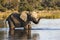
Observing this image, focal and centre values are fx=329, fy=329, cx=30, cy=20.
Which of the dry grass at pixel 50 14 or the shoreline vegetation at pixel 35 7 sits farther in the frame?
the shoreline vegetation at pixel 35 7

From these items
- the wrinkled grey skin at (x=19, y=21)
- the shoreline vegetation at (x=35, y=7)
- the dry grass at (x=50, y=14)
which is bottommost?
the dry grass at (x=50, y=14)

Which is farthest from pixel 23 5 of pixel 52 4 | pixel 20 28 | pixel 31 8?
pixel 20 28

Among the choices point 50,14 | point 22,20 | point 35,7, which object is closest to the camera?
point 22,20

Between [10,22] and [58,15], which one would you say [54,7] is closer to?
[58,15]

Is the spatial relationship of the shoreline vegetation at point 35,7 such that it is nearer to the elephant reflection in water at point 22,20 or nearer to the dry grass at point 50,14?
the dry grass at point 50,14

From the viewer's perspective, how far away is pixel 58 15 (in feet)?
71.5

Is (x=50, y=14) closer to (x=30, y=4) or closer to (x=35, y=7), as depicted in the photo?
(x=35, y=7)

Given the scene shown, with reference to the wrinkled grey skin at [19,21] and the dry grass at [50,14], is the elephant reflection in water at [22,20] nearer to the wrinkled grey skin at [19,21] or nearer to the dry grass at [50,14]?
the wrinkled grey skin at [19,21]

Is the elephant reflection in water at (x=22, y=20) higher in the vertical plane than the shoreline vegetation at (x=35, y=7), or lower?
higher

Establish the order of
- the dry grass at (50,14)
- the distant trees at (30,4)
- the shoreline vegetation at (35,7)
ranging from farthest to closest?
the distant trees at (30,4), the shoreline vegetation at (35,7), the dry grass at (50,14)

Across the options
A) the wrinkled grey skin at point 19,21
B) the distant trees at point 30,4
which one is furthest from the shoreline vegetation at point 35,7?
the wrinkled grey skin at point 19,21

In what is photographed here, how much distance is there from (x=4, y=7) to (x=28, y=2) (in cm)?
175

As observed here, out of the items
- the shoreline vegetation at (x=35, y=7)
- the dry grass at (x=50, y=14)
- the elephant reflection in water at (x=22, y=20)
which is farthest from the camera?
the shoreline vegetation at (x=35, y=7)

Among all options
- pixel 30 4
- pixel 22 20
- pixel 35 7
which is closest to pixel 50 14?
pixel 35 7
